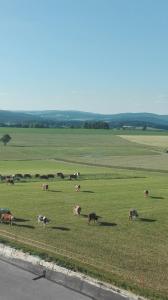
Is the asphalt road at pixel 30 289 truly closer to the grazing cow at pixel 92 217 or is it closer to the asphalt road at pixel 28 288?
the asphalt road at pixel 28 288

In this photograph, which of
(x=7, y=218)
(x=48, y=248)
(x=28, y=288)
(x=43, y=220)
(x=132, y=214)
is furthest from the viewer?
(x=132, y=214)

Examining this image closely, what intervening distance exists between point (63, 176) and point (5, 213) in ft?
105

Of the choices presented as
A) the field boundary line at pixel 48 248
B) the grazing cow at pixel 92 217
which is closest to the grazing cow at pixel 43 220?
the grazing cow at pixel 92 217

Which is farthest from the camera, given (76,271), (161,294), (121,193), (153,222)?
(121,193)

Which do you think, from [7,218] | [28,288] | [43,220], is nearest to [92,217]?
[43,220]

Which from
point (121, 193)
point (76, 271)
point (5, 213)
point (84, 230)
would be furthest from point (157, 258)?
point (121, 193)

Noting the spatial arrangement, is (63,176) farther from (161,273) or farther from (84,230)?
(161,273)

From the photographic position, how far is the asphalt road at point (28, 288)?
26.0 m

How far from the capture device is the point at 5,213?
4128 centimetres

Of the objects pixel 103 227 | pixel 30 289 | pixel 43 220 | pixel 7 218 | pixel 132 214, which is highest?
pixel 132 214

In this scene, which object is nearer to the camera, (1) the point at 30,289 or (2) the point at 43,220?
(1) the point at 30,289

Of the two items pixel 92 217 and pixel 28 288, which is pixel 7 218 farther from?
pixel 28 288

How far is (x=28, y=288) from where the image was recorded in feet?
88.9

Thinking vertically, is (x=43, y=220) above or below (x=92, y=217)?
below
